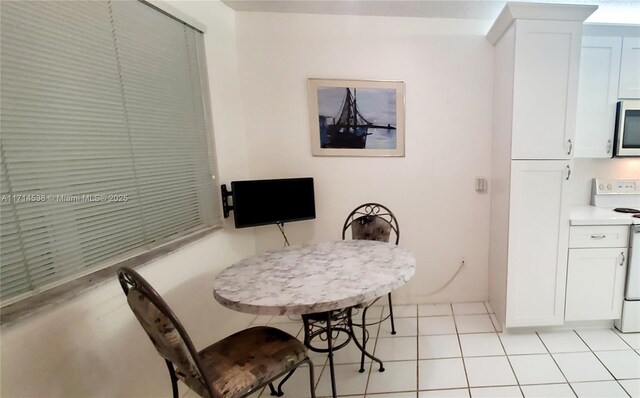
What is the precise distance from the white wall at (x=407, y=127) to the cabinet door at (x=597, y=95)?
664mm

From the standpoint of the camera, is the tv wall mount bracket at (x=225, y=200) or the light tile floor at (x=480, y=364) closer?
the light tile floor at (x=480, y=364)

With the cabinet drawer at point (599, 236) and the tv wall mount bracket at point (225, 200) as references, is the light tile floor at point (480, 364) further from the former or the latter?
the tv wall mount bracket at point (225, 200)

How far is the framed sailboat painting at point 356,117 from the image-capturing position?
2273mm

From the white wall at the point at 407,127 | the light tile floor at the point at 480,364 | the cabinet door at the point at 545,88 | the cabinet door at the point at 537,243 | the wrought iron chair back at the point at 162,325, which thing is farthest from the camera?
the white wall at the point at 407,127

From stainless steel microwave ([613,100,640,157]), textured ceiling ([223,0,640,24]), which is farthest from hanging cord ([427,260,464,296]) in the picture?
textured ceiling ([223,0,640,24])

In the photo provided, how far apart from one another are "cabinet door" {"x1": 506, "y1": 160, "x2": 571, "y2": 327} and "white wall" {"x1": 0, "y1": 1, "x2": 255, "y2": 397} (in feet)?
7.02

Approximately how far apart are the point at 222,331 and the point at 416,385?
1.39 m

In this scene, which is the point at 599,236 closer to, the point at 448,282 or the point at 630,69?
the point at 448,282

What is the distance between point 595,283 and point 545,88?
4.87 feet

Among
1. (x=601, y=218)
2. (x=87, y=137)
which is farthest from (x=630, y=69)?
(x=87, y=137)

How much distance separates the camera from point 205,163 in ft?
6.54

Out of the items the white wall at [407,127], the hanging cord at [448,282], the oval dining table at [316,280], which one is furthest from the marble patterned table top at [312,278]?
the hanging cord at [448,282]

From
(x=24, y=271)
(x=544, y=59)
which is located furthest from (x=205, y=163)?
(x=544, y=59)

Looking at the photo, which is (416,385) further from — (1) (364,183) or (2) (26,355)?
(2) (26,355)
